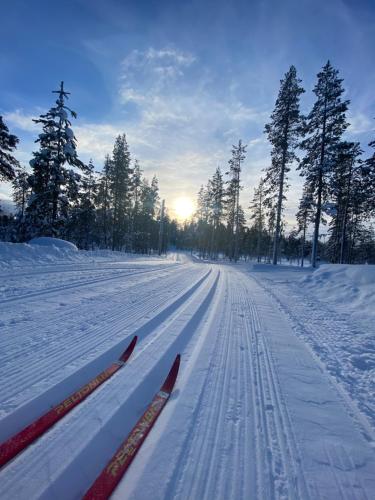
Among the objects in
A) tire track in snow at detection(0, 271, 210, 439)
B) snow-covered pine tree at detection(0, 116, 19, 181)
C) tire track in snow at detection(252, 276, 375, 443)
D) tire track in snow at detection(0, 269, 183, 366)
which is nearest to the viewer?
tire track in snow at detection(0, 271, 210, 439)

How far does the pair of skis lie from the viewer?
1563 millimetres

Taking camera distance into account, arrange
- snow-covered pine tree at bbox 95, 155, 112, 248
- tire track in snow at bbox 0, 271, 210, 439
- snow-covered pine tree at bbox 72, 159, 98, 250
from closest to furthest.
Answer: tire track in snow at bbox 0, 271, 210, 439
snow-covered pine tree at bbox 72, 159, 98, 250
snow-covered pine tree at bbox 95, 155, 112, 248

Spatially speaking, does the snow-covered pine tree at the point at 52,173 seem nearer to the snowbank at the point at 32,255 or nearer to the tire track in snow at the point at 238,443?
→ the snowbank at the point at 32,255

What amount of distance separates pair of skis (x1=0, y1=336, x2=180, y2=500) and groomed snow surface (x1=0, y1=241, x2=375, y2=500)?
60 millimetres

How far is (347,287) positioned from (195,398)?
313 inches

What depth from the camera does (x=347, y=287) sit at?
8219 millimetres

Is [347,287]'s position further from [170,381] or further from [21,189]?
[21,189]

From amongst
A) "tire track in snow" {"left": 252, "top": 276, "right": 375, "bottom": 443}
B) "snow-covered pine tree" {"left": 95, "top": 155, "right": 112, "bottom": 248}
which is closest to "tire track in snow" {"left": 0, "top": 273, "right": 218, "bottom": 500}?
"tire track in snow" {"left": 252, "top": 276, "right": 375, "bottom": 443}

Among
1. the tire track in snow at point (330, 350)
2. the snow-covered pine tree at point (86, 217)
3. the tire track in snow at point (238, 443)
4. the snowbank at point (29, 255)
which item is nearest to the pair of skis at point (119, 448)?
the tire track in snow at point (238, 443)

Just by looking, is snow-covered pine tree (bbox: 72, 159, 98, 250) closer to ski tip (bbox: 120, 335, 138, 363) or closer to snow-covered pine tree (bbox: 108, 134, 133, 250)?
snow-covered pine tree (bbox: 108, 134, 133, 250)

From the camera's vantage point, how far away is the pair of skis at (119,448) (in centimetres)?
156

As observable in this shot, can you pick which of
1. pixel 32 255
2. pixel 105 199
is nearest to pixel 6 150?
pixel 32 255

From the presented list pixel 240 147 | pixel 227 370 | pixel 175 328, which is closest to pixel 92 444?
pixel 227 370

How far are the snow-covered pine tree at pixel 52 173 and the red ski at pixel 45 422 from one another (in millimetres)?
17424
